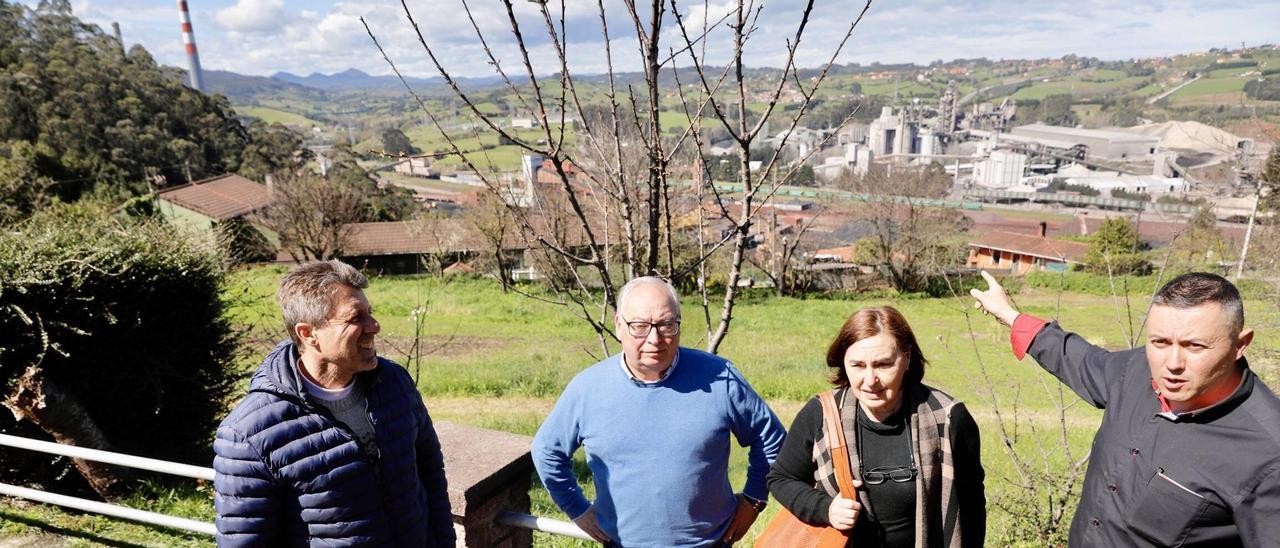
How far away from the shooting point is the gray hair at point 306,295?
1795 millimetres

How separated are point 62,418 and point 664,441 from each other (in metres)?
3.97

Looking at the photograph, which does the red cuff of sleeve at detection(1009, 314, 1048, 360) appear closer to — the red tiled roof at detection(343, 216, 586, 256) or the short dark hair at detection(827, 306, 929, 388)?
the short dark hair at detection(827, 306, 929, 388)

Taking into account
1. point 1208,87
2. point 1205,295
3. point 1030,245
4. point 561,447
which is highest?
point 1208,87

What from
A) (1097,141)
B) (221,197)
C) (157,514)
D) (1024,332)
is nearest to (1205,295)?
(1024,332)

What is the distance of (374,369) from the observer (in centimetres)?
194

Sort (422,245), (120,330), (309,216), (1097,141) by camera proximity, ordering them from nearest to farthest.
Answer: (120,330), (309,216), (422,245), (1097,141)

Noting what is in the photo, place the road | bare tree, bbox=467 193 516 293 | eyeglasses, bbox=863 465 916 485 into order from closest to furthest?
eyeglasses, bbox=863 465 916 485 → bare tree, bbox=467 193 516 293 → the road

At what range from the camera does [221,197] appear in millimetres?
31438

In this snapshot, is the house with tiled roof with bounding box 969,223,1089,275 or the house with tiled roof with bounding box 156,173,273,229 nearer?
the house with tiled roof with bounding box 156,173,273,229

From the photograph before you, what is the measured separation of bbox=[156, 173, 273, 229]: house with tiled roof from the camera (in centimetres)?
2800

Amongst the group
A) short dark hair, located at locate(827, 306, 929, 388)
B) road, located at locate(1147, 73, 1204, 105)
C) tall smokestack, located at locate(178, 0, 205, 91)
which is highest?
tall smokestack, located at locate(178, 0, 205, 91)

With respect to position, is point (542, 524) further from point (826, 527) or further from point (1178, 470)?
point (1178, 470)

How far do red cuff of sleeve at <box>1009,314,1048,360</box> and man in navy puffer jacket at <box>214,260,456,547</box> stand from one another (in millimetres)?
2040

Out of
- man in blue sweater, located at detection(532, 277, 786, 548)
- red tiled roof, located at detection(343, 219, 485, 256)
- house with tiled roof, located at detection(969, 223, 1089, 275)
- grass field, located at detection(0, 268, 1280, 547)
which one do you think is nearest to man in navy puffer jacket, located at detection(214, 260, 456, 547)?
man in blue sweater, located at detection(532, 277, 786, 548)
